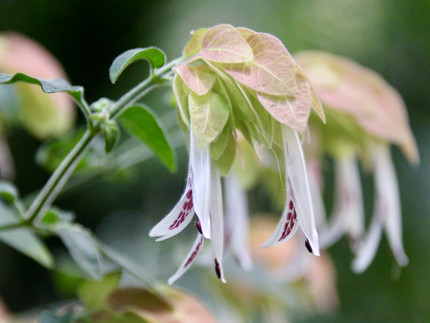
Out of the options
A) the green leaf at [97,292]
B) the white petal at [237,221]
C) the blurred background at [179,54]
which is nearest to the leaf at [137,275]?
the green leaf at [97,292]

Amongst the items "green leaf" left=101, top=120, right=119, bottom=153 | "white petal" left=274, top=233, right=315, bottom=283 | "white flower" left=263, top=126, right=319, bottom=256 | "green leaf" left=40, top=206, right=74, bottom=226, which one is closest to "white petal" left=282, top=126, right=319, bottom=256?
"white flower" left=263, top=126, right=319, bottom=256

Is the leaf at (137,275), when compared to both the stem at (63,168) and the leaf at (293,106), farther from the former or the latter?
the leaf at (293,106)

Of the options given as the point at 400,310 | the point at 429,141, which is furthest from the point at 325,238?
the point at 429,141

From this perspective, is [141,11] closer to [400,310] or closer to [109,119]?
[400,310]

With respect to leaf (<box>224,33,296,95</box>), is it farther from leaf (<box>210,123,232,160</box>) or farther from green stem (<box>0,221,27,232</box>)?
green stem (<box>0,221,27,232</box>)

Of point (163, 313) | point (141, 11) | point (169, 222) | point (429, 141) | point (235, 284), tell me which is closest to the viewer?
point (169, 222)

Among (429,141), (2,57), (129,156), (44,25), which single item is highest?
(2,57)

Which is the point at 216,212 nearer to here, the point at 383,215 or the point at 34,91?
the point at 383,215
